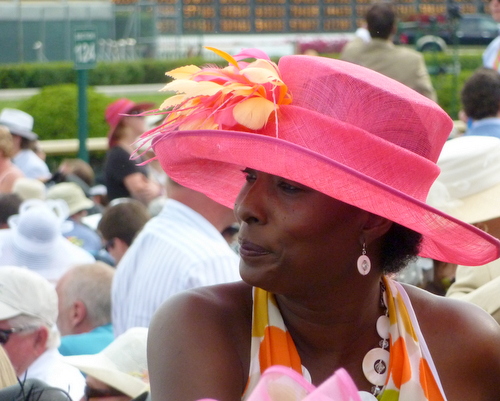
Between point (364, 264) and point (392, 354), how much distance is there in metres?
0.19

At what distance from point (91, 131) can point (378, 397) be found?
14.0 meters

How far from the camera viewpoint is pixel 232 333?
5.98 feet

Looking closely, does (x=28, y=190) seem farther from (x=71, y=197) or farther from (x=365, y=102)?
(x=365, y=102)

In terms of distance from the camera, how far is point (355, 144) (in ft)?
5.60

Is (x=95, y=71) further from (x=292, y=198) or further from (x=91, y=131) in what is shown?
(x=292, y=198)

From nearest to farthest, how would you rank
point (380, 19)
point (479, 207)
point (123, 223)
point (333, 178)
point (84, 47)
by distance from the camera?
point (333, 178), point (479, 207), point (123, 223), point (380, 19), point (84, 47)

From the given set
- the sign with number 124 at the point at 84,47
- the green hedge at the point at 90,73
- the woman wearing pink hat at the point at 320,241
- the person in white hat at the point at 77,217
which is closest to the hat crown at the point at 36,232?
the person in white hat at the point at 77,217

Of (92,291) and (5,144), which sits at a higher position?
(5,144)

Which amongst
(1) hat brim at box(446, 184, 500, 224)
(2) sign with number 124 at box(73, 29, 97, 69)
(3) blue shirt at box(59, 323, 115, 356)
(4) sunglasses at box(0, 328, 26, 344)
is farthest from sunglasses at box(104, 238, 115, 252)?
(2) sign with number 124 at box(73, 29, 97, 69)

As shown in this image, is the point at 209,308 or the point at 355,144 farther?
the point at 209,308

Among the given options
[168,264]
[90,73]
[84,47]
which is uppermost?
[84,47]

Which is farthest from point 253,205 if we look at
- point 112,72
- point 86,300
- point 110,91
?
point 112,72

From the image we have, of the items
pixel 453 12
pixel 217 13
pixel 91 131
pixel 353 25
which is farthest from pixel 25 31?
pixel 453 12

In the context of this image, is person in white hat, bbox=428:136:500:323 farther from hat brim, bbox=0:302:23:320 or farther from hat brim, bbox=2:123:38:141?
hat brim, bbox=2:123:38:141
